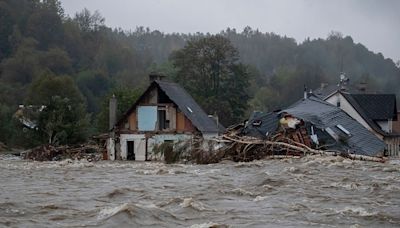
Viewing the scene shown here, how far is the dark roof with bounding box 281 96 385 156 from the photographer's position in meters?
36.8

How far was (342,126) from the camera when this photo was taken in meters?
39.5

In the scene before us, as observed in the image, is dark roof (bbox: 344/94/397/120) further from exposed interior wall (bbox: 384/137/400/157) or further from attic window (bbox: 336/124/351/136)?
attic window (bbox: 336/124/351/136)

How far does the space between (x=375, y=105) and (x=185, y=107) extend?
21226 mm

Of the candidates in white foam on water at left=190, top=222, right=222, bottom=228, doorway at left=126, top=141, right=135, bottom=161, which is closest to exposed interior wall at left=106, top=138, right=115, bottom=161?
doorway at left=126, top=141, right=135, bottom=161

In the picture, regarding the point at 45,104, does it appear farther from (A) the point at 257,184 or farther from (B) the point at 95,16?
(B) the point at 95,16

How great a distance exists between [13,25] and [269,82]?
40.8 m

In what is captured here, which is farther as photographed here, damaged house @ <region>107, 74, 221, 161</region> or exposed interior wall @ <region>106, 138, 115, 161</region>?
exposed interior wall @ <region>106, 138, 115, 161</region>

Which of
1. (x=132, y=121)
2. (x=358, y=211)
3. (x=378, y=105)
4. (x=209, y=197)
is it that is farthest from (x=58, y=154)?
(x=358, y=211)

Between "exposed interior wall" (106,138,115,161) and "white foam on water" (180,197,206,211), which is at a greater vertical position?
"exposed interior wall" (106,138,115,161)

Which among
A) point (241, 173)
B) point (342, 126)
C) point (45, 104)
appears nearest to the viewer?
point (241, 173)

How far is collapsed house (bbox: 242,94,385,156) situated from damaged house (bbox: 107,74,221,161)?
3906 millimetres

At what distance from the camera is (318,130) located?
120 ft

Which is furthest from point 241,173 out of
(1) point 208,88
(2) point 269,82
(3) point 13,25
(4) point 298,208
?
(2) point 269,82

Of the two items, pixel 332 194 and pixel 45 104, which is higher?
pixel 45 104
